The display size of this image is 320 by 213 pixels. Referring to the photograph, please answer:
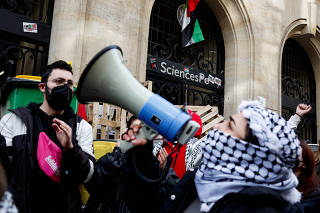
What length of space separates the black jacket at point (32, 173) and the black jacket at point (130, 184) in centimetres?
17

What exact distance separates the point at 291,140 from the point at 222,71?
768 centimetres

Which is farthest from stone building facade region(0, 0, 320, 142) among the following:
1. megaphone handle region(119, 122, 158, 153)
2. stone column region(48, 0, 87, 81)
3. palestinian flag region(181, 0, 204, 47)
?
megaphone handle region(119, 122, 158, 153)

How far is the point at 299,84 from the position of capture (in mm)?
Result: 11359

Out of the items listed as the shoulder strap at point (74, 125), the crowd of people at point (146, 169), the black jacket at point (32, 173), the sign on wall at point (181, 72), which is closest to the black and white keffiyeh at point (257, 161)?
the crowd of people at point (146, 169)

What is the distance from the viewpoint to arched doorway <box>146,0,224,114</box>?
744cm

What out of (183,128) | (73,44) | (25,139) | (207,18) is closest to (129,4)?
(73,44)

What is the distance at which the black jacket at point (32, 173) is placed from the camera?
1954 mm

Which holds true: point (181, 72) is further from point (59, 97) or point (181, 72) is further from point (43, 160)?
point (43, 160)

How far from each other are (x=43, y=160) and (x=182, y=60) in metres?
6.41

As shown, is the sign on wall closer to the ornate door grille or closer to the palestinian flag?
the palestinian flag

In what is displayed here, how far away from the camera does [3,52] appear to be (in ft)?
16.9

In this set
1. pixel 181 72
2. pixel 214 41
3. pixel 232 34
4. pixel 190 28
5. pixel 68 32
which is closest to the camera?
pixel 68 32

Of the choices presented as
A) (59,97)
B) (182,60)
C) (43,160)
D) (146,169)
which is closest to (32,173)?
(43,160)

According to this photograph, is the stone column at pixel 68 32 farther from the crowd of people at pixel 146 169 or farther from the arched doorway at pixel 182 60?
the crowd of people at pixel 146 169
